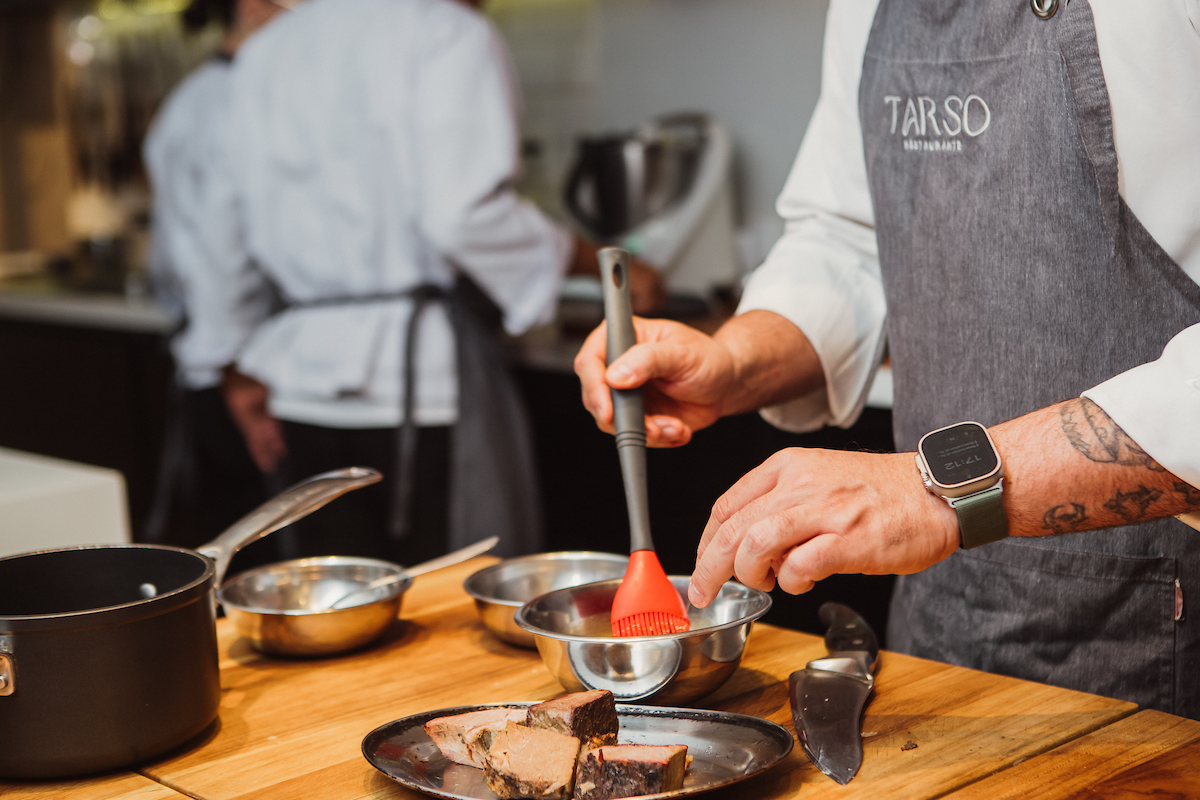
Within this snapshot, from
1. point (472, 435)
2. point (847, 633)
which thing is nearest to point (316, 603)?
point (847, 633)

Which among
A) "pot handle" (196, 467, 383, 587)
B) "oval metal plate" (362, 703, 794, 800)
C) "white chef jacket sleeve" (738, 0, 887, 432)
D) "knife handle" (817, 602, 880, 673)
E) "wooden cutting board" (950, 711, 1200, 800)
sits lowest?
"wooden cutting board" (950, 711, 1200, 800)

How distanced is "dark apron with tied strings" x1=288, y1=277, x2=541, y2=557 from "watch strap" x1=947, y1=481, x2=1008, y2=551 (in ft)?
4.22

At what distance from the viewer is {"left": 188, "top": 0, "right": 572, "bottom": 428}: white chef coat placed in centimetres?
189

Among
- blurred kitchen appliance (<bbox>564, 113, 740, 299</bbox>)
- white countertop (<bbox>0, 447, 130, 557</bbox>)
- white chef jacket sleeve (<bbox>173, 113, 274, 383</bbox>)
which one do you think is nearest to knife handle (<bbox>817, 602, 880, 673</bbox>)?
white countertop (<bbox>0, 447, 130, 557</bbox>)

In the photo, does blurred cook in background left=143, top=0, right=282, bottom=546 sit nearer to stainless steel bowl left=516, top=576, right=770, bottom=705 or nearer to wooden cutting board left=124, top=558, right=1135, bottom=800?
wooden cutting board left=124, top=558, right=1135, bottom=800

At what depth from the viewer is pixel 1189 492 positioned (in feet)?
2.40

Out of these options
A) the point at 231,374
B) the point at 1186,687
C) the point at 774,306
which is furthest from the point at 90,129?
the point at 1186,687

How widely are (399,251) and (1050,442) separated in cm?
143

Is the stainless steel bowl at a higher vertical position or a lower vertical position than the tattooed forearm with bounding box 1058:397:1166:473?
lower

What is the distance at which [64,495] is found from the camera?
1.32m

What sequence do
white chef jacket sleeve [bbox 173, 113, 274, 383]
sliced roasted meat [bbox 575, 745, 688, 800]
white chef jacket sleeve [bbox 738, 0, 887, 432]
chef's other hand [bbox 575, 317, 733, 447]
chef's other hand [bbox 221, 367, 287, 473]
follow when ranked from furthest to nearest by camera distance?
chef's other hand [bbox 221, 367, 287, 473] < white chef jacket sleeve [bbox 173, 113, 274, 383] < white chef jacket sleeve [bbox 738, 0, 887, 432] < chef's other hand [bbox 575, 317, 733, 447] < sliced roasted meat [bbox 575, 745, 688, 800]

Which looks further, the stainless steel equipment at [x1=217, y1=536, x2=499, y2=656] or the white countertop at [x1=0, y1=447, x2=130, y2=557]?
the white countertop at [x1=0, y1=447, x2=130, y2=557]

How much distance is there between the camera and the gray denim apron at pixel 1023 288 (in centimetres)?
92

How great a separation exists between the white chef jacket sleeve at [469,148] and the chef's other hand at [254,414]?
697mm
